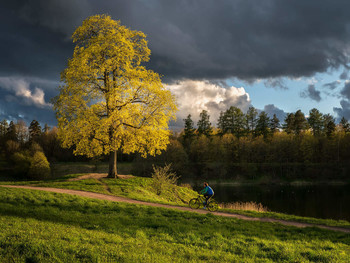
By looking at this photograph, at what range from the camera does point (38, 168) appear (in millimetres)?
55969

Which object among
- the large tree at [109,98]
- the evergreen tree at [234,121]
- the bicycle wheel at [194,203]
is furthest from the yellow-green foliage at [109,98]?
the evergreen tree at [234,121]

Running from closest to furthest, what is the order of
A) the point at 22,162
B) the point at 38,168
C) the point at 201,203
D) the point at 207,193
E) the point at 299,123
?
the point at 207,193 → the point at 201,203 → the point at 38,168 → the point at 22,162 → the point at 299,123

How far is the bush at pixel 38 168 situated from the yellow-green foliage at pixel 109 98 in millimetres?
37524

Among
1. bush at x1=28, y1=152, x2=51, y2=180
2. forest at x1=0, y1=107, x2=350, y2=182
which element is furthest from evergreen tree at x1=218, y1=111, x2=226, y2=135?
bush at x1=28, y1=152, x2=51, y2=180

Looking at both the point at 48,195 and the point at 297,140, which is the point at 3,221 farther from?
the point at 297,140

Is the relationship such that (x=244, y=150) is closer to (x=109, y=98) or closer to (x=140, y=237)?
(x=109, y=98)

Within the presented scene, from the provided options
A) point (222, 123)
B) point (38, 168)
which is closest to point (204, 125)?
point (222, 123)

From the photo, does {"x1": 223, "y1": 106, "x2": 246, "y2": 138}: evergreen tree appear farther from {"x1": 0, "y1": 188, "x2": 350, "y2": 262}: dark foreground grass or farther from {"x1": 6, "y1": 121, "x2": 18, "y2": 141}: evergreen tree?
{"x1": 0, "y1": 188, "x2": 350, "y2": 262}: dark foreground grass

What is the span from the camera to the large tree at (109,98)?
2355 cm

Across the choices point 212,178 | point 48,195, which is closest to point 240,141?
point 212,178

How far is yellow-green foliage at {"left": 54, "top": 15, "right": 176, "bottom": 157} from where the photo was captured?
2355cm

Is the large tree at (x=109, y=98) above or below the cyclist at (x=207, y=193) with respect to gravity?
above

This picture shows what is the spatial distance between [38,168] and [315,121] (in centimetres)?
8553

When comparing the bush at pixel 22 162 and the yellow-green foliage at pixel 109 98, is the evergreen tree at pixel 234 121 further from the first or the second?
the yellow-green foliage at pixel 109 98
